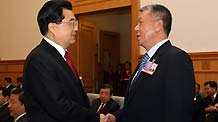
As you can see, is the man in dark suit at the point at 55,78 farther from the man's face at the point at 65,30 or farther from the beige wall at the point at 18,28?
the beige wall at the point at 18,28

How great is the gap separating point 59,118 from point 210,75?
4590mm

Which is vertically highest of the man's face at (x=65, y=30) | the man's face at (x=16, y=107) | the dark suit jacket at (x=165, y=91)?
the man's face at (x=65, y=30)

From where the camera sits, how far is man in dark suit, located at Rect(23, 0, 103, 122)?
1937mm

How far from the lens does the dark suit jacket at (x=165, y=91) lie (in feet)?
6.43

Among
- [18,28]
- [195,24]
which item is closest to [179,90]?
[195,24]

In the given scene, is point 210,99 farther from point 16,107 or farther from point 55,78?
point 55,78

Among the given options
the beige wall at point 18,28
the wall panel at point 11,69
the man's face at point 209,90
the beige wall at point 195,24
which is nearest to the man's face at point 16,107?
the man's face at point 209,90

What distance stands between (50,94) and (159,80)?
661 mm

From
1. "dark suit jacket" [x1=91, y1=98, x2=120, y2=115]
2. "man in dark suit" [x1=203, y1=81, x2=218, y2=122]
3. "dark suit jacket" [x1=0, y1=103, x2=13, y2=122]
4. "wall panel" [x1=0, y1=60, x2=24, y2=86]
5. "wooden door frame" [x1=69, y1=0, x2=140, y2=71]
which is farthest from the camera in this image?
"wall panel" [x1=0, y1=60, x2=24, y2=86]

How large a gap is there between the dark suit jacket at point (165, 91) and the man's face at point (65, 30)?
524 millimetres

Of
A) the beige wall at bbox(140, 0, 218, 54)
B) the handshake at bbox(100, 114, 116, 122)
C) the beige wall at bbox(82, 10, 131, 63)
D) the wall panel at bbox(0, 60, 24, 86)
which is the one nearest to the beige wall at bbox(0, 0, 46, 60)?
the wall panel at bbox(0, 60, 24, 86)

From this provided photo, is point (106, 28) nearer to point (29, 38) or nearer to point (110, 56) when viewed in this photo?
point (110, 56)

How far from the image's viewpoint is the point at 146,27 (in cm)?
223

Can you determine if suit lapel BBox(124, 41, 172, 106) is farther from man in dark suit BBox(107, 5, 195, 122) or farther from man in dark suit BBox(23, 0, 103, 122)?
man in dark suit BBox(23, 0, 103, 122)
